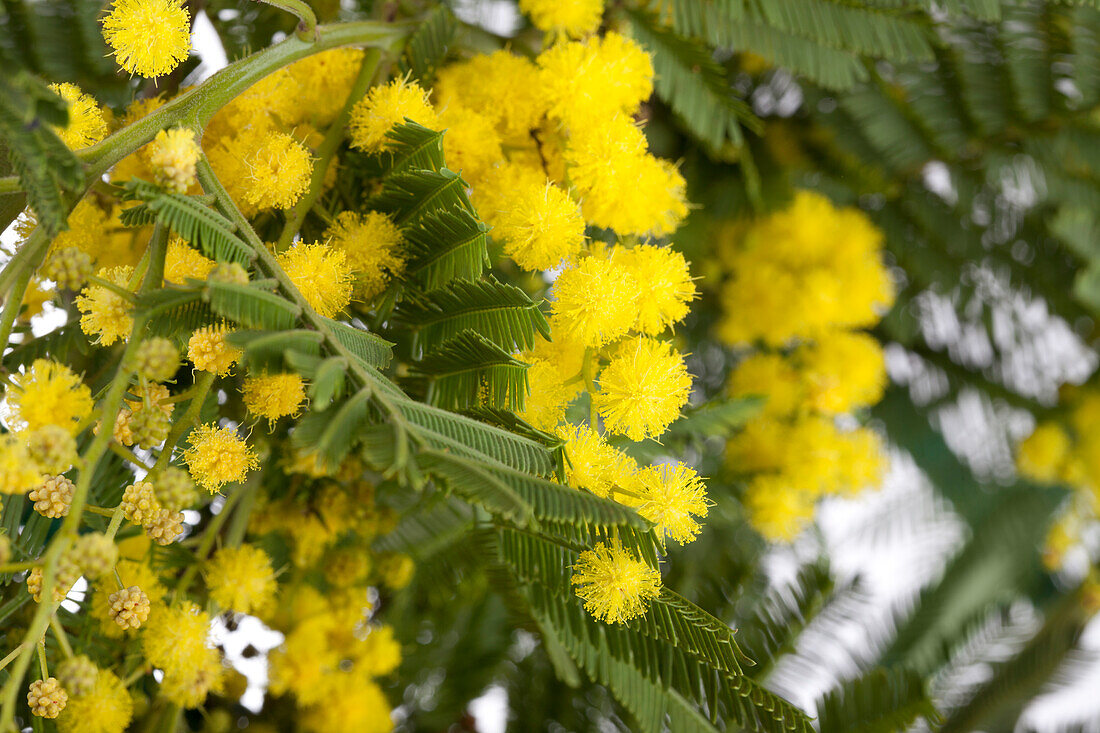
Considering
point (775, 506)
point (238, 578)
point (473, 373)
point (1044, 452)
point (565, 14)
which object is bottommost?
point (1044, 452)

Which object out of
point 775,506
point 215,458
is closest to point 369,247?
point 215,458

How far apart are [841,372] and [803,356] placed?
47 millimetres

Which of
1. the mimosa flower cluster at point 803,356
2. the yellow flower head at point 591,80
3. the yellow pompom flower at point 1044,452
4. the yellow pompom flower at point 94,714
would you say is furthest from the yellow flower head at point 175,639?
the yellow pompom flower at point 1044,452

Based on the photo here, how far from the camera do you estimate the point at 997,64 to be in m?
0.89

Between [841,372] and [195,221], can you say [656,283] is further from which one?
[841,372]

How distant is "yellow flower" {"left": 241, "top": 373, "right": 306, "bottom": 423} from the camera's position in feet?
1.40

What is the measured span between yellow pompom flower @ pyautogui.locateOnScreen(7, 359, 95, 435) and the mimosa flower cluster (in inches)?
26.2

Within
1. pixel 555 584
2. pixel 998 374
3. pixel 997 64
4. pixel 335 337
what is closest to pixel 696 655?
pixel 555 584

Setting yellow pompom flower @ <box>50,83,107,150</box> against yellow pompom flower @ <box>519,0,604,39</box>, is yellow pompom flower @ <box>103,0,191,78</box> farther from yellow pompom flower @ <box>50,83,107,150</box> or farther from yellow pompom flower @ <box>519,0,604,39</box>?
yellow pompom flower @ <box>519,0,604,39</box>

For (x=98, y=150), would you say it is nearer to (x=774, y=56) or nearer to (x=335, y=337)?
(x=335, y=337)

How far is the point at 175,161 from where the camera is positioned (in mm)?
393

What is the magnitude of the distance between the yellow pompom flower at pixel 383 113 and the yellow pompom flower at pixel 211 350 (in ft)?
0.54

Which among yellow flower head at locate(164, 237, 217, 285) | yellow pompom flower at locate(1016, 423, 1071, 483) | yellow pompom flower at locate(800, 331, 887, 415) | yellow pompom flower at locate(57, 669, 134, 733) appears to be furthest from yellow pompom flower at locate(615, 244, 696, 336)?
yellow pompom flower at locate(1016, 423, 1071, 483)

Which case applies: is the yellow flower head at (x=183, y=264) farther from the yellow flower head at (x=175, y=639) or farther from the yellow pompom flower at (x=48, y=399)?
the yellow flower head at (x=175, y=639)
